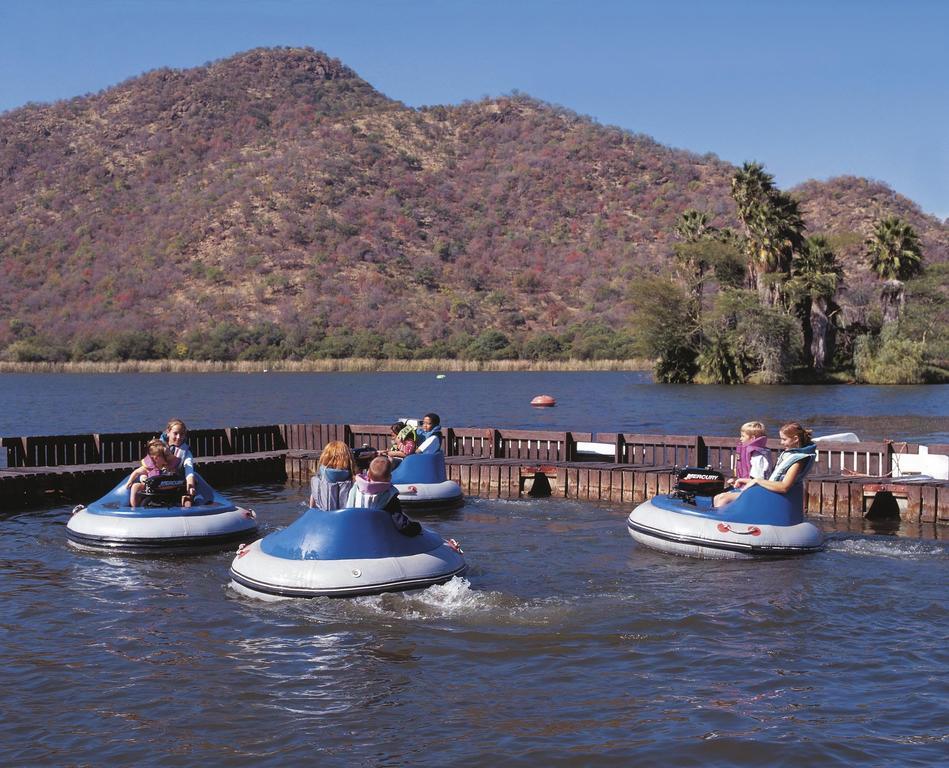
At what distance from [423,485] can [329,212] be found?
4842 inches

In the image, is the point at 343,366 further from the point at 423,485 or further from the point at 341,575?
the point at 341,575

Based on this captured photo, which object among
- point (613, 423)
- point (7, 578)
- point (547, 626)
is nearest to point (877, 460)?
point (547, 626)

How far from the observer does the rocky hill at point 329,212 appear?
4673 inches

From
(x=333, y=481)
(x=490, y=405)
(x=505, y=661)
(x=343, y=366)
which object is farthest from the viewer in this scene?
(x=343, y=366)

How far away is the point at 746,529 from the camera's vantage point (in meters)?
13.2

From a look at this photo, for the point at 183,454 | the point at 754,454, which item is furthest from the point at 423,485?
the point at 754,454

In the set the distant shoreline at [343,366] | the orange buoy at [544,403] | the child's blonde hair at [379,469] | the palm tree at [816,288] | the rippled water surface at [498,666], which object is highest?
the palm tree at [816,288]

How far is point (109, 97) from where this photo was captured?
185 metres

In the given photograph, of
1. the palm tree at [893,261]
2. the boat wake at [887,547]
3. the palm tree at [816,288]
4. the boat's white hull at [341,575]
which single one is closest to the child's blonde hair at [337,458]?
the boat's white hull at [341,575]

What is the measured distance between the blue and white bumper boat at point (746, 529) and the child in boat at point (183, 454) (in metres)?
6.07

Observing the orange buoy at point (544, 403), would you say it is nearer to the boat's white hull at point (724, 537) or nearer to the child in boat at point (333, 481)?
the boat's white hull at point (724, 537)

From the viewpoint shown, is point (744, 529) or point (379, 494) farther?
point (744, 529)

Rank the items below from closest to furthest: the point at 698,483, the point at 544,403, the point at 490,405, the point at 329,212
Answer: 1. the point at 698,483
2. the point at 544,403
3. the point at 490,405
4. the point at 329,212

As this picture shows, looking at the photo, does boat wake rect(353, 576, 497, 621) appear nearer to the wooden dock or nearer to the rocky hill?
the wooden dock
